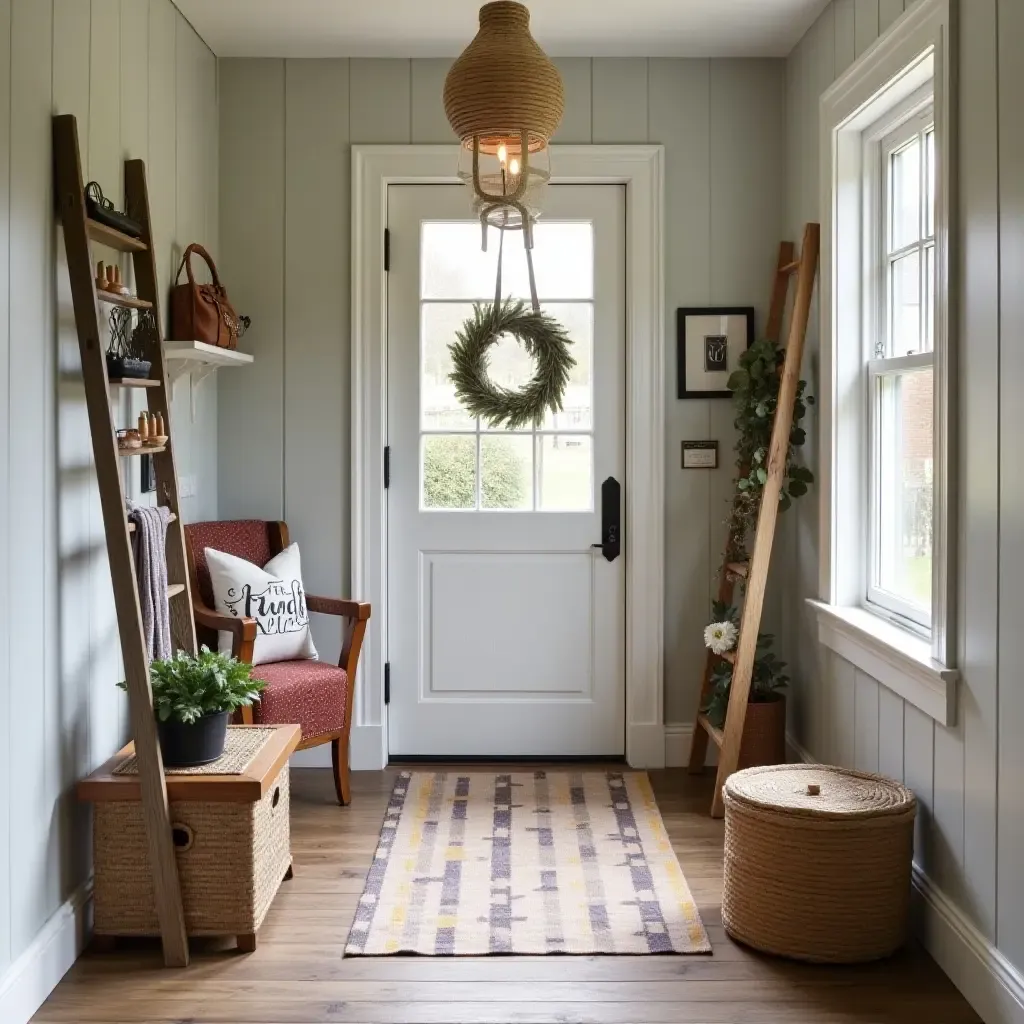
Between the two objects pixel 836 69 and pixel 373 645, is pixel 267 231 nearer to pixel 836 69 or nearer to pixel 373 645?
pixel 373 645

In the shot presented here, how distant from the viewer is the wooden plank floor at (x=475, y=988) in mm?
2492

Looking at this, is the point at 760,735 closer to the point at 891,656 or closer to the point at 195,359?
the point at 891,656

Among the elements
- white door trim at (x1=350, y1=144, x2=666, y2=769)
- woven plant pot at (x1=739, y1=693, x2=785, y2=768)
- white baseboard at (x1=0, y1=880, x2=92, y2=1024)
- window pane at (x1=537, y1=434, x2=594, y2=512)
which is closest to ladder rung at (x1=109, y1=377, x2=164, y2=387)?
white baseboard at (x1=0, y1=880, x2=92, y2=1024)

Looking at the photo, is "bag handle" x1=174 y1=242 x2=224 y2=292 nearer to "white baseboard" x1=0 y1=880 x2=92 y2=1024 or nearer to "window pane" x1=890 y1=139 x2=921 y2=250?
"white baseboard" x1=0 y1=880 x2=92 y2=1024

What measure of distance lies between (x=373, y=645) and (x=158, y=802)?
5.54 ft

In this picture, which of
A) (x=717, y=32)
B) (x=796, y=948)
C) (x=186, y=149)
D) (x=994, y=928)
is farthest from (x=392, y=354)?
(x=994, y=928)

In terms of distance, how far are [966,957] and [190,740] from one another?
6.00 feet

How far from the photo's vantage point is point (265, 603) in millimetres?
3859

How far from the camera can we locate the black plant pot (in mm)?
2764

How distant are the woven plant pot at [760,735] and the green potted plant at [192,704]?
1807 millimetres

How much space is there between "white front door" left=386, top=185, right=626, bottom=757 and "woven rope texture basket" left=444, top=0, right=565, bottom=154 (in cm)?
194

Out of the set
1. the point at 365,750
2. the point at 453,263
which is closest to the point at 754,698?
the point at 365,750

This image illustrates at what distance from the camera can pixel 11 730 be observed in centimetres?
245

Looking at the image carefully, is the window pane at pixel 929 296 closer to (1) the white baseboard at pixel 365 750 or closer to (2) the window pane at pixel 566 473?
(2) the window pane at pixel 566 473
